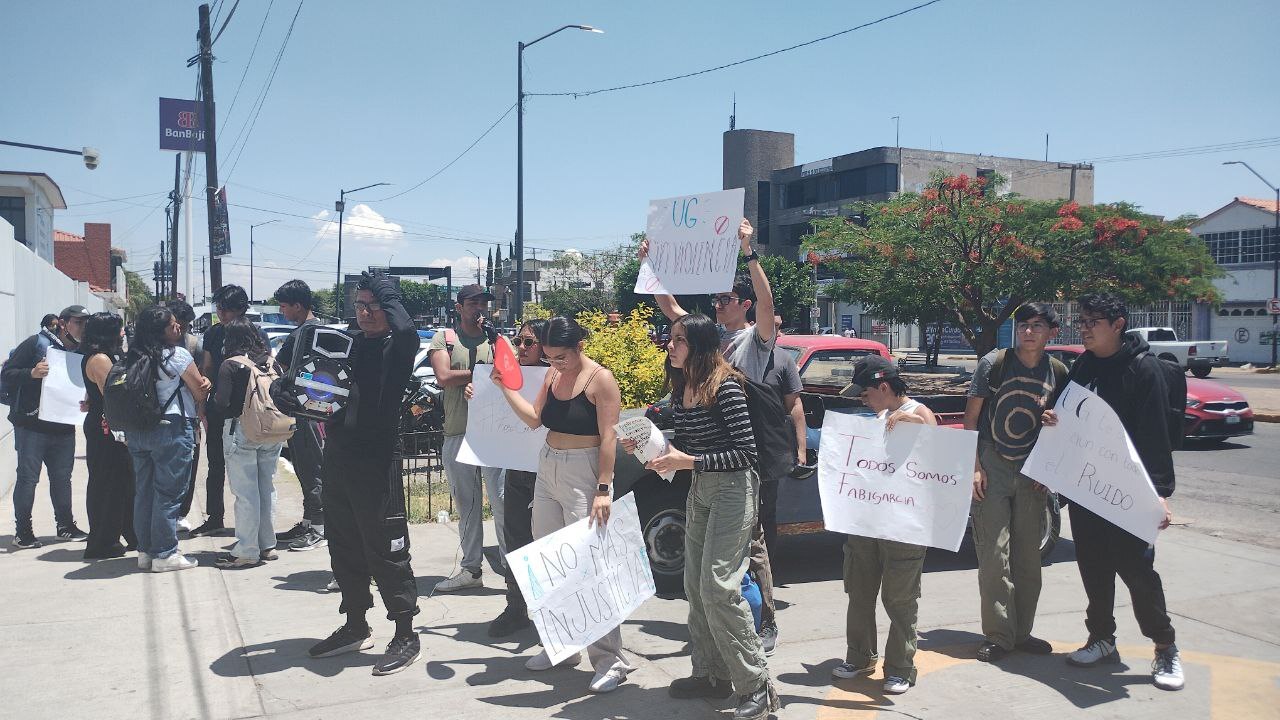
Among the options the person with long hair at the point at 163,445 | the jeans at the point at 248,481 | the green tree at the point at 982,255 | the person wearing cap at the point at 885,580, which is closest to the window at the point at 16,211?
the green tree at the point at 982,255

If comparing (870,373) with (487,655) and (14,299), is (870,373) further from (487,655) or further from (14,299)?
(14,299)

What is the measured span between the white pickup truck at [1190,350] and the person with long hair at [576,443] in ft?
95.2

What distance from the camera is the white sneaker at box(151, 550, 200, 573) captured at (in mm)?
6506

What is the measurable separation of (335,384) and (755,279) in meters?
2.30

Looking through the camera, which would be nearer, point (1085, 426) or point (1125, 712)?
point (1125, 712)

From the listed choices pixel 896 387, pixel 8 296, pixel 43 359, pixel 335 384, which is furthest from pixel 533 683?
pixel 8 296

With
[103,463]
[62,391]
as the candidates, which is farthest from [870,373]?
[62,391]

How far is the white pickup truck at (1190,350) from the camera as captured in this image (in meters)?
30.3

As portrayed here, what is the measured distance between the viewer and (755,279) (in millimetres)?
4945

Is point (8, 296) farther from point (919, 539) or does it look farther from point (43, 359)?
point (919, 539)

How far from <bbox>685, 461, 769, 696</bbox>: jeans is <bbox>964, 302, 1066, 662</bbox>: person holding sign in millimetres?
1491

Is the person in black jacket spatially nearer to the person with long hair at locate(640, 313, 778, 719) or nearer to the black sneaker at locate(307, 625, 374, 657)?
the black sneaker at locate(307, 625, 374, 657)

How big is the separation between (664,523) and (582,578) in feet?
5.55

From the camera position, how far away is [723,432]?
4.13m
